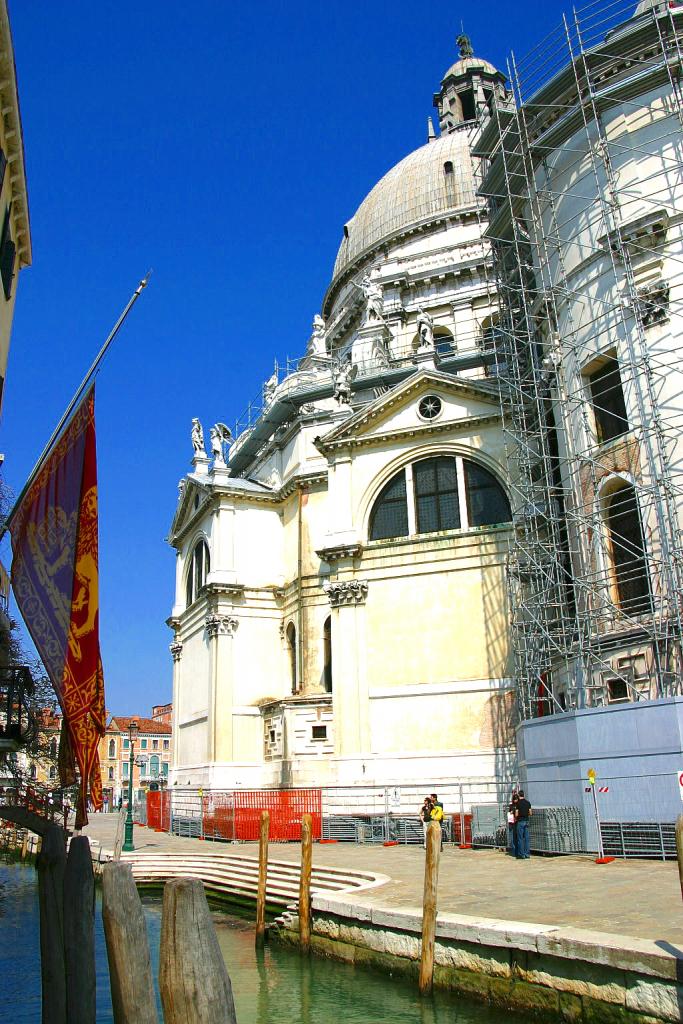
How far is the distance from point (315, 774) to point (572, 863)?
44.7ft

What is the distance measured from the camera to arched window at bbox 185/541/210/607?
1430 inches

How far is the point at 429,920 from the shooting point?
11062 millimetres

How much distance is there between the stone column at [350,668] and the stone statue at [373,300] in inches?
557

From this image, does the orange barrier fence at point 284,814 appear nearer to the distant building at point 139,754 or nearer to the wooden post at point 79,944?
the wooden post at point 79,944

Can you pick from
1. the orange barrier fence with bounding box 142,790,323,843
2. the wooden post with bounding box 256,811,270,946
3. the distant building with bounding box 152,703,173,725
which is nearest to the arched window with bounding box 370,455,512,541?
the orange barrier fence with bounding box 142,790,323,843

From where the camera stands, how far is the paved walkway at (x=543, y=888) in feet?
34.7

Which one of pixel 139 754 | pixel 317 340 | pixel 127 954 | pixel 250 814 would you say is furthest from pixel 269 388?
pixel 139 754

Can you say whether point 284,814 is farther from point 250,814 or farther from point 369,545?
point 369,545

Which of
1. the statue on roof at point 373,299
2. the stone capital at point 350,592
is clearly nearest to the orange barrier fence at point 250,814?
the stone capital at point 350,592

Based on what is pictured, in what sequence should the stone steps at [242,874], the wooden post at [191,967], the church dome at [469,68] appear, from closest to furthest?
1. the wooden post at [191,967]
2. the stone steps at [242,874]
3. the church dome at [469,68]

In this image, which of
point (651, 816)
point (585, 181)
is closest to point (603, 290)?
point (585, 181)

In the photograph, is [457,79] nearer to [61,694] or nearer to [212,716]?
[212,716]

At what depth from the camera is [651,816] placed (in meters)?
16.9

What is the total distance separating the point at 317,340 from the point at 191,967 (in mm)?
37071
